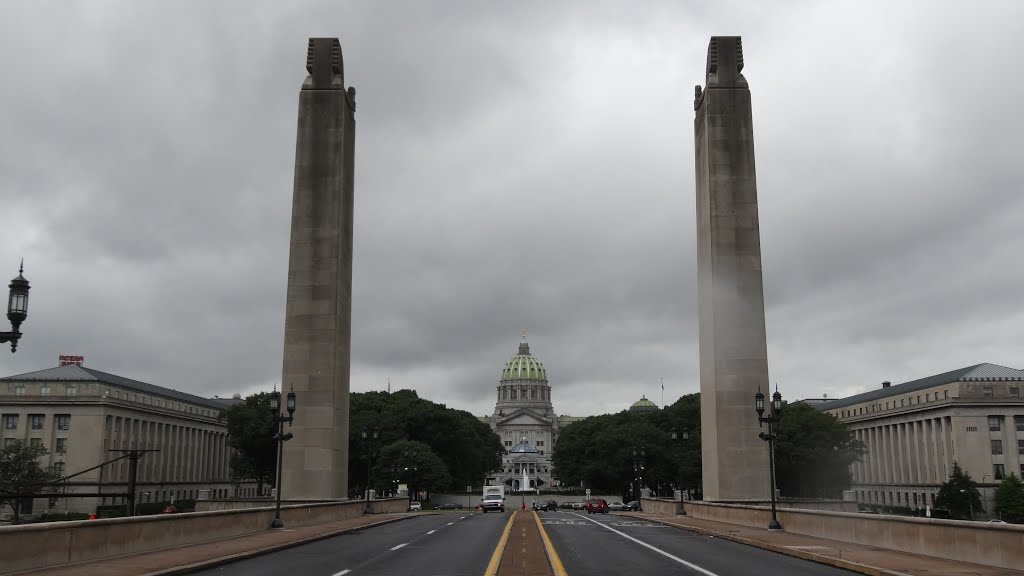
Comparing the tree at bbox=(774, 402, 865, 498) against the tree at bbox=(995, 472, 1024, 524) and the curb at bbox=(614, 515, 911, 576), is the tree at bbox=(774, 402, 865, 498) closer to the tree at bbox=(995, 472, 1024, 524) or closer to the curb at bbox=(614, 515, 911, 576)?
the tree at bbox=(995, 472, 1024, 524)

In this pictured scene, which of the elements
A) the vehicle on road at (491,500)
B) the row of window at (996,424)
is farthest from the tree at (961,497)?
the vehicle on road at (491,500)

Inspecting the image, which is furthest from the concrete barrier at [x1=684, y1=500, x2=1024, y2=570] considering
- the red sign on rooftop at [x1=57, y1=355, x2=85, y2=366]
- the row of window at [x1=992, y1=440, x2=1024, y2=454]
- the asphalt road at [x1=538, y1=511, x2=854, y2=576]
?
the red sign on rooftop at [x1=57, y1=355, x2=85, y2=366]

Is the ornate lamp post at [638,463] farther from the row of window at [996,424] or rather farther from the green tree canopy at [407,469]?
the row of window at [996,424]

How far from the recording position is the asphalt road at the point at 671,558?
19.2 m

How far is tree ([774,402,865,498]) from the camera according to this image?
93750mm

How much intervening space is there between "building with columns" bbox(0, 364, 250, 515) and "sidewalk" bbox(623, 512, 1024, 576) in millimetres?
90856

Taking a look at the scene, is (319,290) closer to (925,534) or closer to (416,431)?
(925,534)

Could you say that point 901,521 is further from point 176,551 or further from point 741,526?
point 176,551

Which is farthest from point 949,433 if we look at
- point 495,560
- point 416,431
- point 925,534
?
point 495,560

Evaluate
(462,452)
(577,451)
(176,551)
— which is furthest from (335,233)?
(577,451)

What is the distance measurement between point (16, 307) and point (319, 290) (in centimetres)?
3072

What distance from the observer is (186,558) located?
2072cm

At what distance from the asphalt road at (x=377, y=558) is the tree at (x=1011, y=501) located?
251 feet

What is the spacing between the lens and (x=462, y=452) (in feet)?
464
